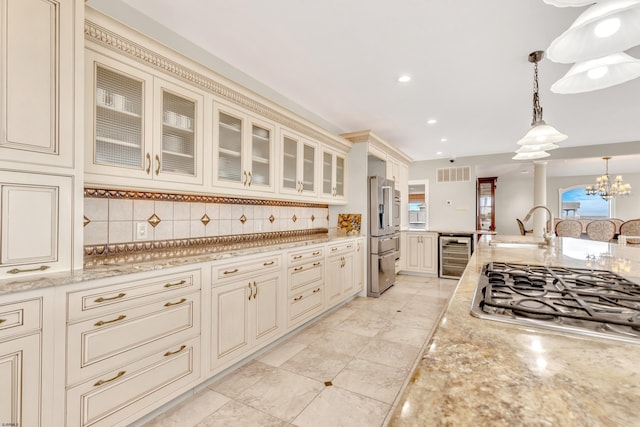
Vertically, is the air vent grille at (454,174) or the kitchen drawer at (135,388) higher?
the air vent grille at (454,174)

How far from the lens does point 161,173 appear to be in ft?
6.44

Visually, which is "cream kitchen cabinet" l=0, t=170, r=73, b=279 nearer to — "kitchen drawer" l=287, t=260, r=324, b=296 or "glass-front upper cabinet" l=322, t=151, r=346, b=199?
"kitchen drawer" l=287, t=260, r=324, b=296

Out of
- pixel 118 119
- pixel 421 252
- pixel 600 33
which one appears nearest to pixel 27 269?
pixel 118 119

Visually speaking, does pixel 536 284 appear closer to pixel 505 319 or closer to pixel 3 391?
pixel 505 319

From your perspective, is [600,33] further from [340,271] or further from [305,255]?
[340,271]

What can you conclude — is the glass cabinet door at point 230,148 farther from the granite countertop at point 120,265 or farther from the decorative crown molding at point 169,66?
the granite countertop at point 120,265

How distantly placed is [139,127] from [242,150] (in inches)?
33.6

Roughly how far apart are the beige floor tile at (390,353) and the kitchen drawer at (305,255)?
96 centimetres

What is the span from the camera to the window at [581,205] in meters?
9.51

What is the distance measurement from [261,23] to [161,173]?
3.98ft

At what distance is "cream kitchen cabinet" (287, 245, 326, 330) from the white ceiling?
66.5 inches

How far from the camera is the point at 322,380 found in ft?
6.90

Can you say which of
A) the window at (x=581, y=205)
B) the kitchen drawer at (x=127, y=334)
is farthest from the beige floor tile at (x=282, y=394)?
the window at (x=581, y=205)

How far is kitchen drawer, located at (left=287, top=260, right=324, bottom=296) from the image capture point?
2.76m
